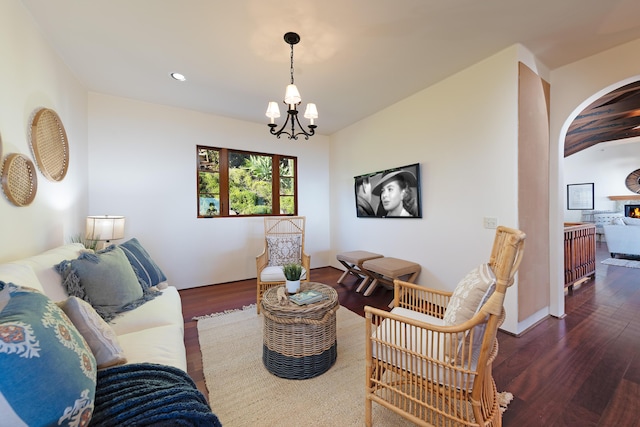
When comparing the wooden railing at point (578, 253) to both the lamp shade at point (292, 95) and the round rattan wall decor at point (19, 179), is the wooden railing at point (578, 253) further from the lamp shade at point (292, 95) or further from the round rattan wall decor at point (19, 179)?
the round rattan wall decor at point (19, 179)

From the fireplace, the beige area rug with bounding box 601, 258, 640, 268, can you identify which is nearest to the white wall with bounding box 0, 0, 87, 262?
the beige area rug with bounding box 601, 258, 640, 268

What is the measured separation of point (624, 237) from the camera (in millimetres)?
5043

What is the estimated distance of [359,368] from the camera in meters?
1.87

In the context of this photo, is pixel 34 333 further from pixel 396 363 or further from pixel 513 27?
pixel 513 27

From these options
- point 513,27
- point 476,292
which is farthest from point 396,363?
point 513,27

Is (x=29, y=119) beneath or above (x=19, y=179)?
above

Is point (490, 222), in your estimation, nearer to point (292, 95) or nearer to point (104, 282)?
point (292, 95)

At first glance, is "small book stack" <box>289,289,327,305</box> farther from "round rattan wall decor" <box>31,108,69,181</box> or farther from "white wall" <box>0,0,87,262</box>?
"round rattan wall decor" <box>31,108,69,181</box>

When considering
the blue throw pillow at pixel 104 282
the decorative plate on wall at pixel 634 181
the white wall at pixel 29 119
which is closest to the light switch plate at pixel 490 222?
the blue throw pillow at pixel 104 282

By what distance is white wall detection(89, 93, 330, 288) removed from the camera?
10.4 feet

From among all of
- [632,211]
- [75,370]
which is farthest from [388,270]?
[632,211]

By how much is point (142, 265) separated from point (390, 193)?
3017mm

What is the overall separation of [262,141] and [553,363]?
4.38 metres

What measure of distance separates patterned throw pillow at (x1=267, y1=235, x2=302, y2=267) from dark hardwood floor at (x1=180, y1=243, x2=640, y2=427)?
64cm
